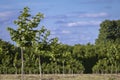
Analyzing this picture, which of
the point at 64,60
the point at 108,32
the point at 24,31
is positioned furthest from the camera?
the point at 108,32

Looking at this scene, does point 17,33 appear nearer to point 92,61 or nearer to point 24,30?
point 24,30

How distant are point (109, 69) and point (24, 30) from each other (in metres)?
40.3

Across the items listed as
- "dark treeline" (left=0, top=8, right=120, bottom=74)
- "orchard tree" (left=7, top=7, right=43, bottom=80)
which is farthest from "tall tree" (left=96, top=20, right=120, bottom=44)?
"orchard tree" (left=7, top=7, right=43, bottom=80)

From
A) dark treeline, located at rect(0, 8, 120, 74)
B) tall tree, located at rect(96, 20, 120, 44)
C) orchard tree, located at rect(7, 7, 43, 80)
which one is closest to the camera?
orchard tree, located at rect(7, 7, 43, 80)

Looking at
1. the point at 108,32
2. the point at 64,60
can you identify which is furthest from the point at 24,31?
the point at 108,32

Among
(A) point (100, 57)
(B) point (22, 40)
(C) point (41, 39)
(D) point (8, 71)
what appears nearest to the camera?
(B) point (22, 40)

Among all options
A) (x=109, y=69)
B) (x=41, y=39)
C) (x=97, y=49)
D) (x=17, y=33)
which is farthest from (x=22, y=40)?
(x=97, y=49)

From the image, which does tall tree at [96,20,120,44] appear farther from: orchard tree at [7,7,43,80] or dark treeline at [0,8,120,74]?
orchard tree at [7,7,43,80]

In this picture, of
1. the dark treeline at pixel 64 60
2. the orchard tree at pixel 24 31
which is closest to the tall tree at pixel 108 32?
the dark treeline at pixel 64 60

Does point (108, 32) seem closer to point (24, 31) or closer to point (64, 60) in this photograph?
point (64, 60)

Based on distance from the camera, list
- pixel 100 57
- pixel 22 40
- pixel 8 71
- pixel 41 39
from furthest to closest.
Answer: pixel 100 57, pixel 8 71, pixel 41 39, pixel 22 40

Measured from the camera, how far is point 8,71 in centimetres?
7300

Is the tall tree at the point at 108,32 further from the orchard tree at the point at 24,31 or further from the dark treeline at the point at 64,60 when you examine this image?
the orchard tree at the point at 24,31

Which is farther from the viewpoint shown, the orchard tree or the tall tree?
the tall tree
